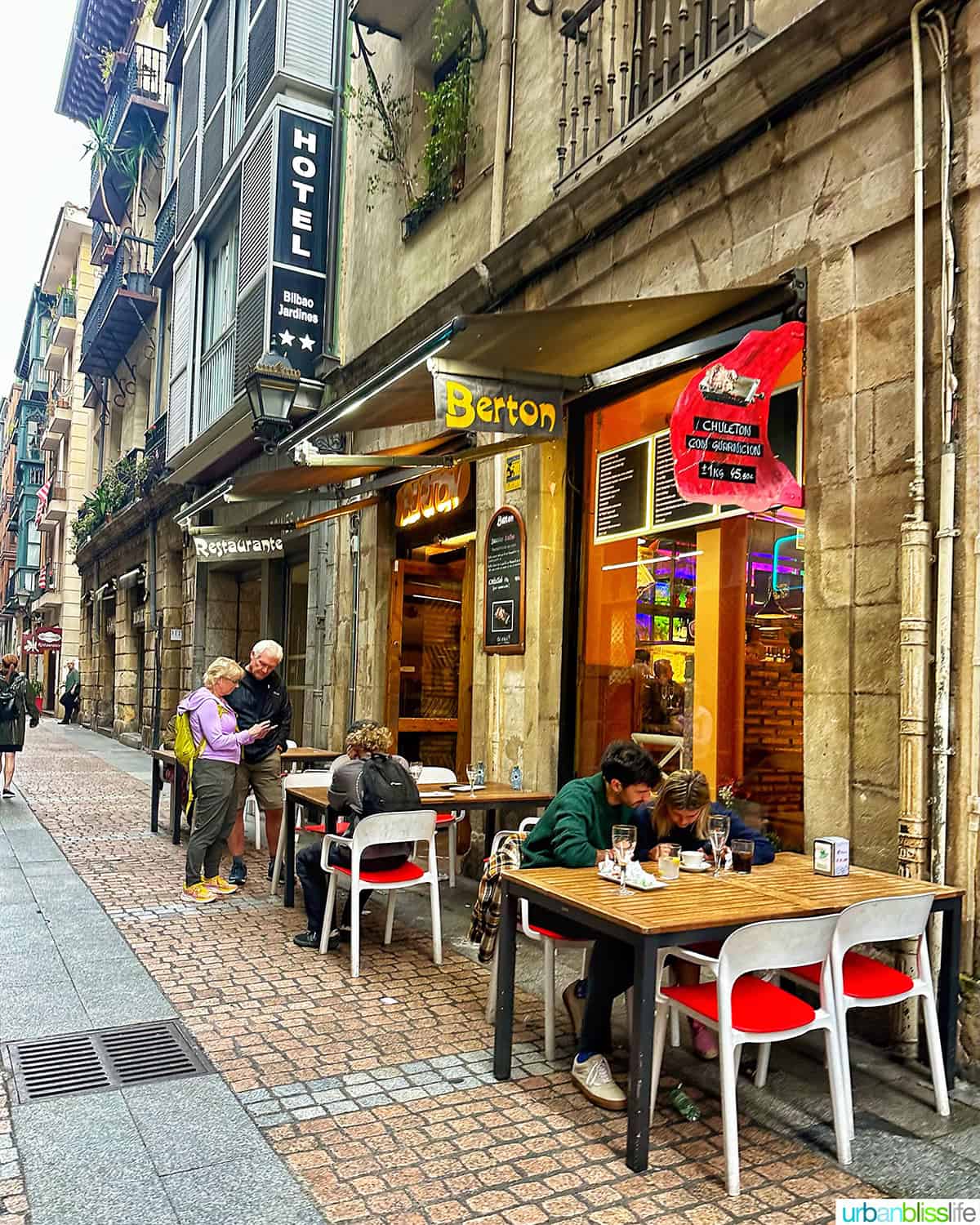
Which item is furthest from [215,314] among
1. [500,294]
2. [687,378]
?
[687,378]

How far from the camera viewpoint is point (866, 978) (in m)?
3.73

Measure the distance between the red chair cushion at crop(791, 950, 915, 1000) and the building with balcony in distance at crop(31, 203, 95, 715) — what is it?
30081 millimetres

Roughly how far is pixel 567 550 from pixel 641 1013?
4541 mm

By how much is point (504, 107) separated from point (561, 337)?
3432 mm

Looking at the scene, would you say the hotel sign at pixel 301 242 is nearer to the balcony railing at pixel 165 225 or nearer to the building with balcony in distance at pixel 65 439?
the balcony railing at pixel 165 225

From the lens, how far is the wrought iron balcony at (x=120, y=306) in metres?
21.1

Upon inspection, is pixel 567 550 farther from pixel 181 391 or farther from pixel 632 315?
pixel 181 391

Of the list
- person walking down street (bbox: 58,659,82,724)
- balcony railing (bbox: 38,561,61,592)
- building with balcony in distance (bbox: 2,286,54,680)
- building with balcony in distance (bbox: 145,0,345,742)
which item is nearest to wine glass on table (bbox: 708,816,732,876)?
building with balcony in distance (bbox: 145,0,345,742)

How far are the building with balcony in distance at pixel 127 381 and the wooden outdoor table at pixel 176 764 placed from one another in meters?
8.25

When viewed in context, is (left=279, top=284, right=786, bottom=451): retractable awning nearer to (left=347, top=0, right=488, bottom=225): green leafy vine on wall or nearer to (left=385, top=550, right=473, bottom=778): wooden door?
(left=385, top=550, right=473, bottom=778): wooden door

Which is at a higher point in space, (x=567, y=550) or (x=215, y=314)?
(x=215, y=314)

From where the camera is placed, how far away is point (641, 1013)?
3205mm

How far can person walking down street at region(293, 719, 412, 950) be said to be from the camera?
5.56 meters

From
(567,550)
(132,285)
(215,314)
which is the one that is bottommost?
(567,550)
